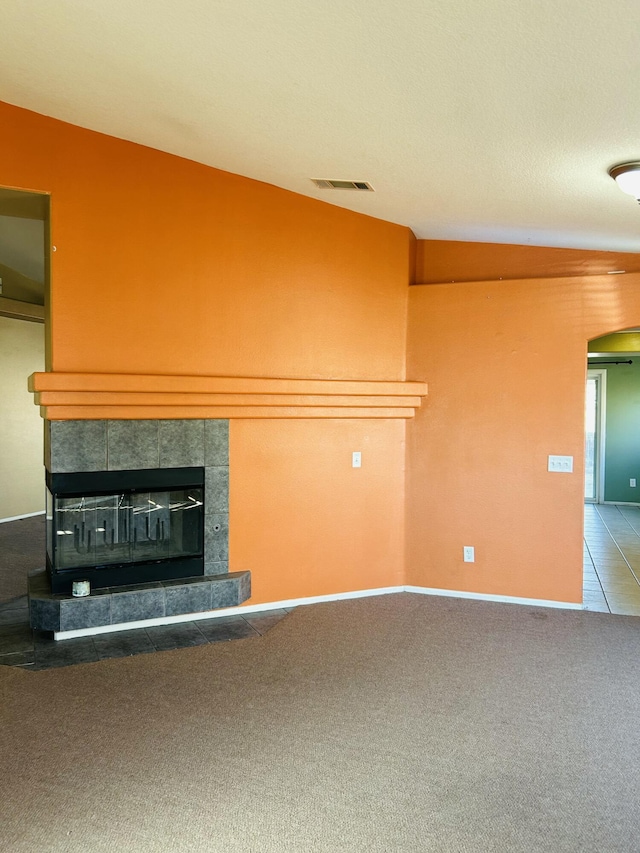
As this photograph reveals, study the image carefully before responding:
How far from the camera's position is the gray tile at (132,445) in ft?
13.3

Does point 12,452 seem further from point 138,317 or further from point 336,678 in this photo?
point 336,678

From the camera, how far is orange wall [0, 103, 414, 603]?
3.93 metres

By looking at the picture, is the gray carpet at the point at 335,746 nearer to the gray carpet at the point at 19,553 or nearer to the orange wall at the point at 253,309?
the orange wall at the point at 253,309

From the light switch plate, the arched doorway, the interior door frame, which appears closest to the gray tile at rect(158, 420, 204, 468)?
the light switch plate

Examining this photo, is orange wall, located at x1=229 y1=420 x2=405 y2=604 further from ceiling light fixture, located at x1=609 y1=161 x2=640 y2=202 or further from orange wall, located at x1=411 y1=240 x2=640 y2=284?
ceiling light fixture, located at x1=609 y1=161 x2=640 y2=202

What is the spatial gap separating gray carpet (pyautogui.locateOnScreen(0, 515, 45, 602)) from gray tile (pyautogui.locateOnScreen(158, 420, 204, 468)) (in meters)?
1.67

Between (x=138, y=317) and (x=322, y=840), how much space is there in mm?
2956

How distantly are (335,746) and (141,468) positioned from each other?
2.07m

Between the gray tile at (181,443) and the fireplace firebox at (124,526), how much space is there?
0.05 m

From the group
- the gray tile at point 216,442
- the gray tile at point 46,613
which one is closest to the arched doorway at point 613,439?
the gray tile at point 216,442

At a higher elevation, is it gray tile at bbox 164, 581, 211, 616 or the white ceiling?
the white ceiling

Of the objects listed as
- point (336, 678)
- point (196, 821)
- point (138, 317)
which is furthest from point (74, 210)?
point (196, 821)

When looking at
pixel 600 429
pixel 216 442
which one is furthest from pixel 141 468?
pixel 600 429

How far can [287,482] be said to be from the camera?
4.59 metres
